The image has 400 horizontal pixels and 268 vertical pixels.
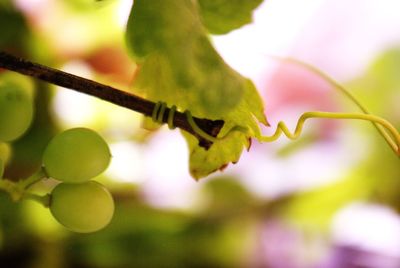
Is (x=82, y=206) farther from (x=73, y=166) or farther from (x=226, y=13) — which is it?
(x=226, y=13)

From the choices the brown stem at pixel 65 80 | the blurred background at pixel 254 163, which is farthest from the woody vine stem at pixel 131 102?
the blurred background at pixel 254 163

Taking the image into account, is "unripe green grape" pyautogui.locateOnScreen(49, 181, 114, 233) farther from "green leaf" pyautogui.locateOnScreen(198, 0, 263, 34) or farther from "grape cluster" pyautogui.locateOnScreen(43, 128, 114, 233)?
"green leaf" pyautogui.locateOnScreen(198, 0, 263, 34)

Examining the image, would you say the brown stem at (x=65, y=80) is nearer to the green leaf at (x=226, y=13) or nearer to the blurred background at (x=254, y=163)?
the green leaf at (x=226, y=13)

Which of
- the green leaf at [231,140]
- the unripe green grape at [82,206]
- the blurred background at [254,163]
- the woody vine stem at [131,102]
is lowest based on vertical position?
the blurred background at [254,163]

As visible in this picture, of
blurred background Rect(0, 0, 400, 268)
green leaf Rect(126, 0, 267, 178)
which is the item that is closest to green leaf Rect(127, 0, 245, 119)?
green leaf Rect(126, 0, 267, 178)

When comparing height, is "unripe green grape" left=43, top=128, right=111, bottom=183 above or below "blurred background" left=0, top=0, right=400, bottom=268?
above

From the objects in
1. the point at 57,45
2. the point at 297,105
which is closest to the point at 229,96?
the point at 57,45

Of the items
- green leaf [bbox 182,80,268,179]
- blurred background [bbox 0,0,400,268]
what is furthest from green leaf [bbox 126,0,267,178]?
blurred background [bbox 0,0,400,268]

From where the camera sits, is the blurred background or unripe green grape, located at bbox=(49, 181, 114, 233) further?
the blurred background

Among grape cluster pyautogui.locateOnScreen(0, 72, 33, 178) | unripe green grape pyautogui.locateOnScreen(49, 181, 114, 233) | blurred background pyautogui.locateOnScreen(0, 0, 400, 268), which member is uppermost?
grape cluster pyautogui.locateOnScreen(0, 72, 33, 178)
